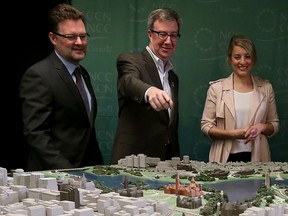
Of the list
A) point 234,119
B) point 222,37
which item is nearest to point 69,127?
point 234,119

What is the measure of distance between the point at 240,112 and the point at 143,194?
2.24 metres

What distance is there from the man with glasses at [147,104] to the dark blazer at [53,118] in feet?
1.90

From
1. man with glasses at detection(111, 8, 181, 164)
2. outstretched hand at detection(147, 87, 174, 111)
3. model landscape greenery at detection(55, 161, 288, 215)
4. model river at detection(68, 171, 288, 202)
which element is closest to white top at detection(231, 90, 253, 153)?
model landscape greenery at detection(55, 161, 288, 215)

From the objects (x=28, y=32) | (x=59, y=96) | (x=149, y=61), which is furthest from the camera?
(x=28, y=32)

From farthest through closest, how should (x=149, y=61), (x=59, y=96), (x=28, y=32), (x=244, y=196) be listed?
(x=28, y=32) < (x=149, y=61) < (x=59, y=96) < (x=244, y=196)

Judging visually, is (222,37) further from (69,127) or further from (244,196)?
(244,196)

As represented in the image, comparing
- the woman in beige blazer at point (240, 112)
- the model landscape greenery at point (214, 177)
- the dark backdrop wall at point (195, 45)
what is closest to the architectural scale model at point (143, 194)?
the model landscape greenery at point (214, 177)

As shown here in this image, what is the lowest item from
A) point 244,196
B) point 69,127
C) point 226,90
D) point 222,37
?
point 244,196

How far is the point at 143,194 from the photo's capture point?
4.88m

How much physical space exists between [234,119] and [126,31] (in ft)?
8.72

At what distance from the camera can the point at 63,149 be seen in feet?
19.4

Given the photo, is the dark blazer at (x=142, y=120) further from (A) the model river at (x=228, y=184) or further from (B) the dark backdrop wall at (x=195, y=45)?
(B) the dark backdrop wall at (x=195, y=45)

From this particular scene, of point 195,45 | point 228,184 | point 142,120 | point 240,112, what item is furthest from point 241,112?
point 195,45

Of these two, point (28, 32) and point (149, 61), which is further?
point (28, 32)
